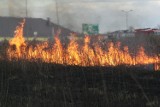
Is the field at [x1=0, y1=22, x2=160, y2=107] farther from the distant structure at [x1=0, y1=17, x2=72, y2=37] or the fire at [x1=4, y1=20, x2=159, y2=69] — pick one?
the distant structure at [x1=0, y1=17, x2=72, y2=37]

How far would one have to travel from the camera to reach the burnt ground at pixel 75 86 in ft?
37.7

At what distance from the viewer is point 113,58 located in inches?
758

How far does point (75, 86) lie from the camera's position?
44.8 feet

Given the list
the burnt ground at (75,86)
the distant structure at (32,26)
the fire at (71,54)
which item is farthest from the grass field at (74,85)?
the distant structure at (32,26)

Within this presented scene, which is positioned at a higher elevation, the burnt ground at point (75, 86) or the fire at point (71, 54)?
the fire at point (71, 54)

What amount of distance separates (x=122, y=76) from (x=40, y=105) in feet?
16.0

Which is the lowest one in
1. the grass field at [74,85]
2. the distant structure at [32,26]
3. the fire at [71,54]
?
the grass field at [74,85]

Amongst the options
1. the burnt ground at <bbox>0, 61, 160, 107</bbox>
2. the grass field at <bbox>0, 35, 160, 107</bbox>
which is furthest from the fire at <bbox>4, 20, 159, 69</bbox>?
the burnt ground at <bbox>0, 61, 160, 107</bbox>

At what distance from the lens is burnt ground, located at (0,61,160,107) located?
37.7ft

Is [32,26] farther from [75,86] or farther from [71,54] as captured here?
[75,86]

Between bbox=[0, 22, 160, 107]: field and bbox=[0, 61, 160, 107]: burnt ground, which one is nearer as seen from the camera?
bbox=[0, 61, 160, 107]: burnt ground

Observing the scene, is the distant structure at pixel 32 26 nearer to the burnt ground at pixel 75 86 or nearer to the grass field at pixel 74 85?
the grass field at pixel 74 85

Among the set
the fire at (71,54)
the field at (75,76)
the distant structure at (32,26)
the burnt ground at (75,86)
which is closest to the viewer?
the burnt ground at (75,86)

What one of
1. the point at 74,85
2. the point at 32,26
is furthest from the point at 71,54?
the point at 32,26
